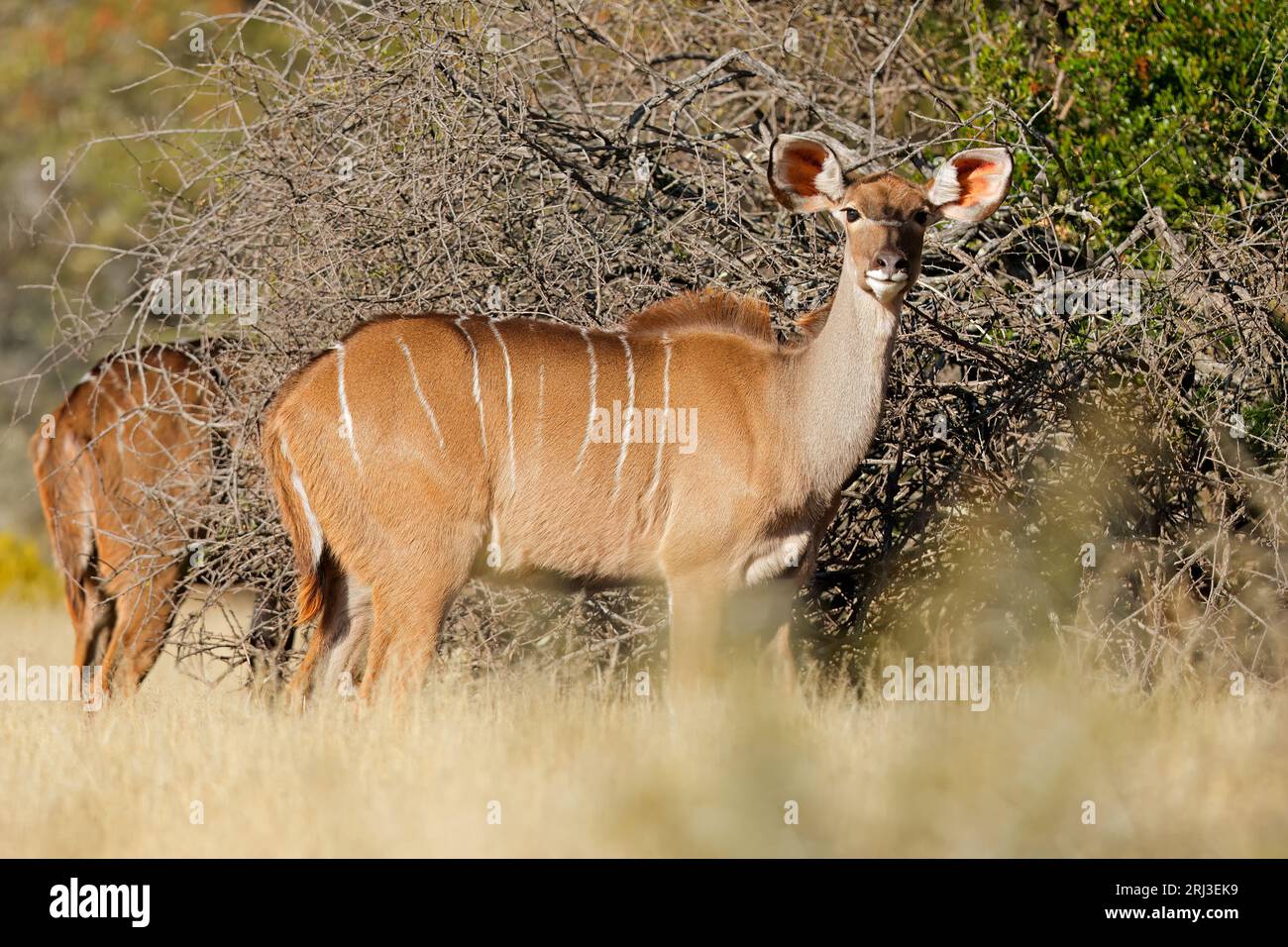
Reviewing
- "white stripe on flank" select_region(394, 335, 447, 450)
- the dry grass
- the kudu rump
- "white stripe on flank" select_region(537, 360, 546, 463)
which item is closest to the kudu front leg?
the kudu rump

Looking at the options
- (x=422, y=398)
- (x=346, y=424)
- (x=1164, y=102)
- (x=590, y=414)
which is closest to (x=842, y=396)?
(x=590, y=414)

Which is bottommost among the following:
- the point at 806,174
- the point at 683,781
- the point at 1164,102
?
the point at 683,781

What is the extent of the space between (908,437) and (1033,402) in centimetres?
44

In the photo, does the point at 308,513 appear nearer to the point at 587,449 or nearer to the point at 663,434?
the point at 587,449

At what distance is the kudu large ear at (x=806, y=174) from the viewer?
4879 millimetres

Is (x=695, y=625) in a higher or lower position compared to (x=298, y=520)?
lower

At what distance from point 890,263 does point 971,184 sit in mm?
621

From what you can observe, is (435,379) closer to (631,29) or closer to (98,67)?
(631,29)

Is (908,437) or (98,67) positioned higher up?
(98,67)

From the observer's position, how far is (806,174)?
4.97 metres

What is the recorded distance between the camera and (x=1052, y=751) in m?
3.86

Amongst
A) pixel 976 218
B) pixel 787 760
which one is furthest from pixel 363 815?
pixel 976 218

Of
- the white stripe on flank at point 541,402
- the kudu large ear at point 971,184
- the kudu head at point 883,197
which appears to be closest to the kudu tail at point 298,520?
the white stripe on flank at point 541,402

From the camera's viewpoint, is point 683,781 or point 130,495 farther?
point 130,495
